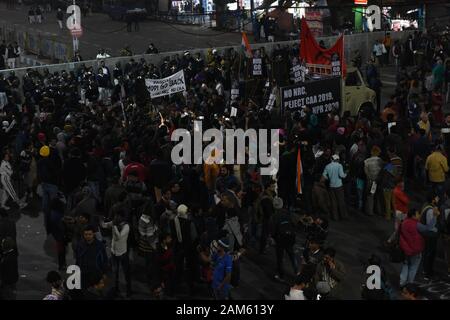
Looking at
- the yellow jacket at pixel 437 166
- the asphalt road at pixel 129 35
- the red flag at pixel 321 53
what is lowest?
the yellow jacket at pixel 437 166

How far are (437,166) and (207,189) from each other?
171 inches

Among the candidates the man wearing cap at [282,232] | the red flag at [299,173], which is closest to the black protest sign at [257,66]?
the red flag at [299,173]

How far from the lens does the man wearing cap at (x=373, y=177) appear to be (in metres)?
13.7

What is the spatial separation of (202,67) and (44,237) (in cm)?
1308

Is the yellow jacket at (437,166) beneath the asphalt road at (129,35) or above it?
beneath

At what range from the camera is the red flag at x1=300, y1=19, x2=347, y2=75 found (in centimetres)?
1936

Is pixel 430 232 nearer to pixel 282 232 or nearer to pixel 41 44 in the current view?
pixel 282 232

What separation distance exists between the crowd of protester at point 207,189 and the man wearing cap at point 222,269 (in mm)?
19

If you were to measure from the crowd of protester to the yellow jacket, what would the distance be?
2 cm

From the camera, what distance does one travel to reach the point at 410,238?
34.9 ft

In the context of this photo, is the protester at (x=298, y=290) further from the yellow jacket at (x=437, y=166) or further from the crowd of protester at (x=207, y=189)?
the yellow jacket at (x=437, y=166)

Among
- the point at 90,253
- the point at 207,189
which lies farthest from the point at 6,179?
the point at 90,253

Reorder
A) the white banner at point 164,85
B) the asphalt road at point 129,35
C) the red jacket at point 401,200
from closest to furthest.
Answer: the red jacket at point 401,200 < the white banner at point 164,85 < the asphalt road at point 129,35
